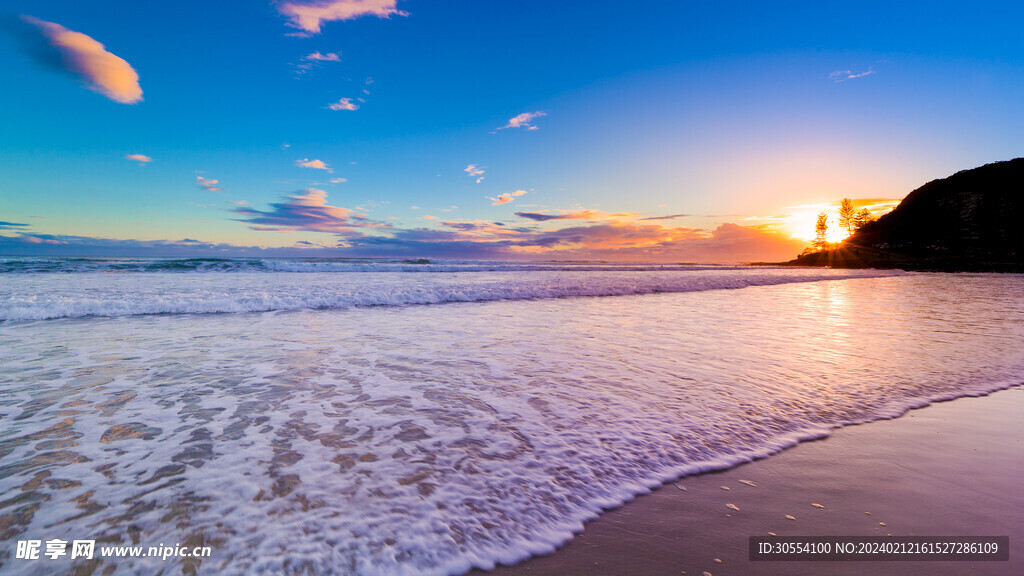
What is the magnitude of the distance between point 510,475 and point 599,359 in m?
3.40

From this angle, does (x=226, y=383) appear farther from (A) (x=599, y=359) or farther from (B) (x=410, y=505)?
(A) (x=599, y=359)

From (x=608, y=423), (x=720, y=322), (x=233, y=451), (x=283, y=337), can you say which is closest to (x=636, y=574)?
(x=608, y=423)

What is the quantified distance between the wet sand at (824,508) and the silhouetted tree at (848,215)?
3702 inches

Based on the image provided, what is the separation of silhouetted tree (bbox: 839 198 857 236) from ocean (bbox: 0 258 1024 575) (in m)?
86.4

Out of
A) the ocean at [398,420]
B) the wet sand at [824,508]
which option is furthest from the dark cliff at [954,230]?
the wet sand at [824,508]

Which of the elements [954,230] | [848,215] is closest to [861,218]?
[848,215]

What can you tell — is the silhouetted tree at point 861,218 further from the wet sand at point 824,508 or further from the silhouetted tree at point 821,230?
the wet sand at point 824,508

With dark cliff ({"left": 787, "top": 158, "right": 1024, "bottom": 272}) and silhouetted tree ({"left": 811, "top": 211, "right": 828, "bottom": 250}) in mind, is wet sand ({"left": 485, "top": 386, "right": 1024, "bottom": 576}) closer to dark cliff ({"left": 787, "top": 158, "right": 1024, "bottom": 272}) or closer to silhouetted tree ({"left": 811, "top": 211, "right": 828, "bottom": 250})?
dark cliff ({"left": 787, "top": 158, "right": 1024, "bottom": 272})

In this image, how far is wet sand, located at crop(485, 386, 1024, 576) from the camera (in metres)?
1.95

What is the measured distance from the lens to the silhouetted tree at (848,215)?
7381cm

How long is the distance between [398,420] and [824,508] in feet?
10.8

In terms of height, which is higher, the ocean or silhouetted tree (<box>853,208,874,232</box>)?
silhouetted tree (<box>853,208,874,232</box>)

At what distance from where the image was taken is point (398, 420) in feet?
12.0

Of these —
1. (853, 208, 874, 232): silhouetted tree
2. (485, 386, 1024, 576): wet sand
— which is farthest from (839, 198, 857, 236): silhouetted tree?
(485, 386, 1024, 576): wet sand
